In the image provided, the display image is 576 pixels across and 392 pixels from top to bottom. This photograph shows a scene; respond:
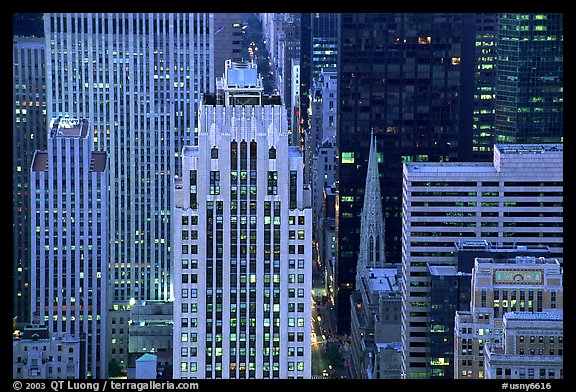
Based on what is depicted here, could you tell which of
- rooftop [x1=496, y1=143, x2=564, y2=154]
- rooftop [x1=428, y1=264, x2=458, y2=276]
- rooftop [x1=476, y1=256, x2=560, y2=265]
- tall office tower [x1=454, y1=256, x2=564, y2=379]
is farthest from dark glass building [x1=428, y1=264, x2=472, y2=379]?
rooftop [x1=496, y1=143, x2=564, y2=154]

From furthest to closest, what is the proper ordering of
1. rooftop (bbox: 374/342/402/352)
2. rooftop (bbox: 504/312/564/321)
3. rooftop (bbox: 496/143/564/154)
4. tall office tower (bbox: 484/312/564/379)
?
1. rooftop (bbox: 374/342/402/352)
2. rooftop (bbox: 496/143/564/154)
3. rooftop (bbox: 504/312/564/321)
4. tall office tower (bbox: 484/312/564/379)

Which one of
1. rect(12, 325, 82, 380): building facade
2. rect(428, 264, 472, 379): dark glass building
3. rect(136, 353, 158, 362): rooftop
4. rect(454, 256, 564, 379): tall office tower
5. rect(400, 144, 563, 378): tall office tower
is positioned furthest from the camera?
rect(136, 353, 158, 362): rooftop

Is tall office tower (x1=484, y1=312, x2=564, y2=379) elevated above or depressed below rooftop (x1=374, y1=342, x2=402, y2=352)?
above

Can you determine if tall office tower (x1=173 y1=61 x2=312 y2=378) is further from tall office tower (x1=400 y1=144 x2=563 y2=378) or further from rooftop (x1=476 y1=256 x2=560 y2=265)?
tall office tower (x1=400 y1=144 x2=563 y2=378)

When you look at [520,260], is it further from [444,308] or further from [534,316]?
[534,316]

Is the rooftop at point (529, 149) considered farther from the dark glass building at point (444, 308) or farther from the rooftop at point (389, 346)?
the rooftop at point (389, 346)

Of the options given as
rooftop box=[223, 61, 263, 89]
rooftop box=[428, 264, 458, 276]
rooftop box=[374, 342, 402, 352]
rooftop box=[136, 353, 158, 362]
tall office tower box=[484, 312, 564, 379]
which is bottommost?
rooftop box=[374, 342, 402, 352]

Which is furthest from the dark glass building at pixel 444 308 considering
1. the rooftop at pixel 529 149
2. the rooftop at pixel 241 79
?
the rooftop at pixel 241 79

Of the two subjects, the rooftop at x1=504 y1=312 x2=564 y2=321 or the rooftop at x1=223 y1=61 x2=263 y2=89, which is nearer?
the rooftop at x1=223 y1=61 x2=263 y2=89
